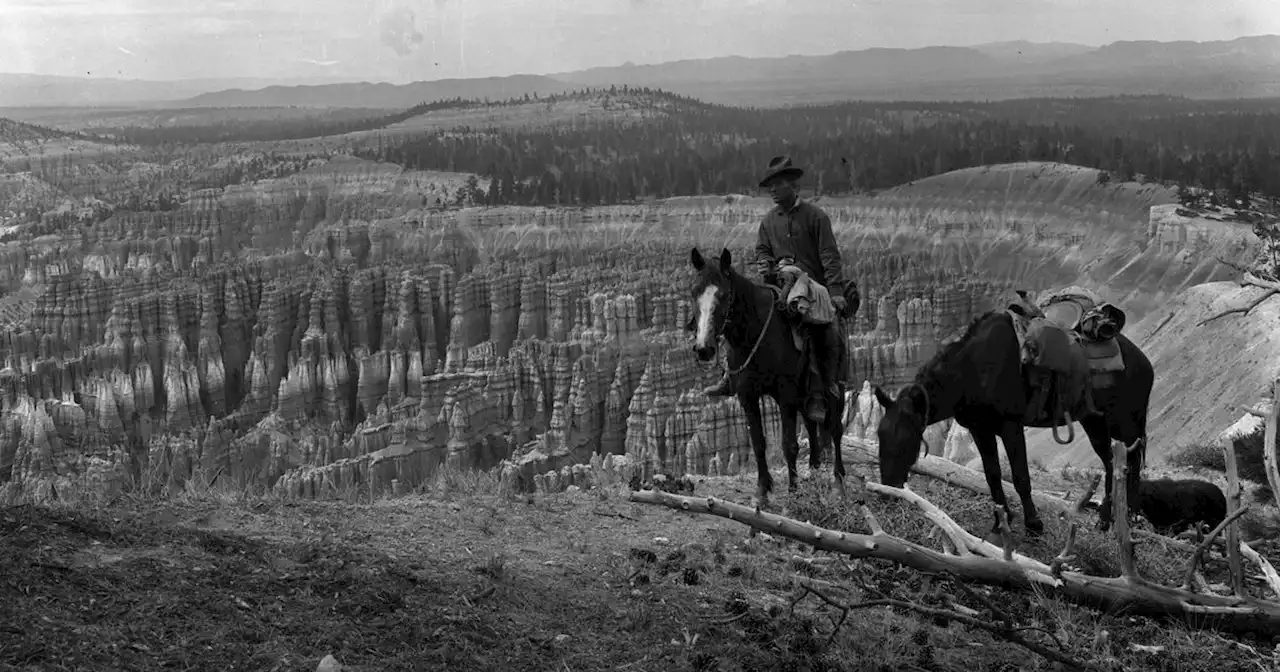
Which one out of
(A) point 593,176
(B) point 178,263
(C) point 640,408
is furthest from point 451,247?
(C) point 640,408

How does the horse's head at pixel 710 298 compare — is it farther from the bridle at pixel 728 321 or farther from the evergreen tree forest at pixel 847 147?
the evergreen tree forest at pixel 847 147

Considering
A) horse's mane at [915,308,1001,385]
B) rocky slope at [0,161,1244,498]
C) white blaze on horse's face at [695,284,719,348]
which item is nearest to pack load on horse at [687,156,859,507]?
white blaze on horse's face at [695,284,719,348]

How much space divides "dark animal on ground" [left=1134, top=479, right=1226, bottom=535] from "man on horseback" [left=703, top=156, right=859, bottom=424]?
3262 mm

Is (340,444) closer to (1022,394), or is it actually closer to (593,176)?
(1022,394)

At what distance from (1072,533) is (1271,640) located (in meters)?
1.58

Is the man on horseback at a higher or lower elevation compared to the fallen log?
higher

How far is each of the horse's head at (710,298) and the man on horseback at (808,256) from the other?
1088 millimetres

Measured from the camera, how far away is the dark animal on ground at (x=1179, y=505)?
34.0 feet

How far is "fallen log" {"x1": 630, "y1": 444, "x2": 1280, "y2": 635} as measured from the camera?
20.9ft

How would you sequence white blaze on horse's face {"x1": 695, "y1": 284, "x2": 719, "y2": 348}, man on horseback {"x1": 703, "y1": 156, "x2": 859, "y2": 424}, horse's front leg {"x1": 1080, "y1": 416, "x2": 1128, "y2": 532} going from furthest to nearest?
man on horseback {"x1": 703, "y1": 156, "x2": 859, "y2": 424}
horse's front leg {"x1": 1080, "y1": 416, "x2": 1128, "y2": 532}
white blaze on horse's face {"x1": 695, "y1": 284, "x2": 719, "y2": 348}

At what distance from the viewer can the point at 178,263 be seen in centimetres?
7712

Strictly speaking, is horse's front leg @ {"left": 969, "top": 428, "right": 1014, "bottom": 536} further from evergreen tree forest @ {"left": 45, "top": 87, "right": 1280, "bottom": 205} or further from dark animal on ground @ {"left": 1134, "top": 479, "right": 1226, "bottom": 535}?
evergreen tree forest @ {"left": 45, "top": 87, "right": 1280, "bottom": 205}

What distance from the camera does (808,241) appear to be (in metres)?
10.7

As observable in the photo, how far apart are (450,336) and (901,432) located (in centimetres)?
4445
